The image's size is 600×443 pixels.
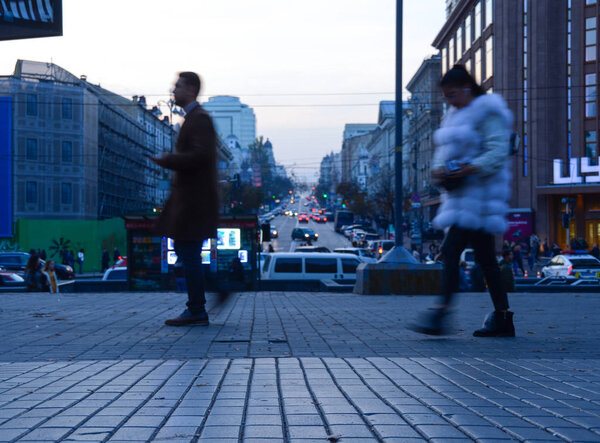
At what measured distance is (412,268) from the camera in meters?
14.8

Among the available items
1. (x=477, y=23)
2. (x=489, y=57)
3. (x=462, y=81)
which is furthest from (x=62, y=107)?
(x=462, y=81)

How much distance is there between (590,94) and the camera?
154ft

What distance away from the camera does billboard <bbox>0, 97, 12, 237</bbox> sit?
4581 cm

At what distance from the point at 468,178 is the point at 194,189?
6.62ft

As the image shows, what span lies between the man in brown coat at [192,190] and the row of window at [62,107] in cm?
5039

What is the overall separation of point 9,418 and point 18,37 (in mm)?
9721

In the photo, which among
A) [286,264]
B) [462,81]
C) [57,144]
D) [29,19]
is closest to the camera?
[462,81]

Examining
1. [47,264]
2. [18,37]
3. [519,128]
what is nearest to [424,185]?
[519,128]

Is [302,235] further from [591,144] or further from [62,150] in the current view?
[591,144]

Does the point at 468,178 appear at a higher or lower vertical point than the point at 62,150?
lower

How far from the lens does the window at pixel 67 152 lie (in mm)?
55531

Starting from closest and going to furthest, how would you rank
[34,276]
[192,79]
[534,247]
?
[192,79] < [34,276] < [534,247]

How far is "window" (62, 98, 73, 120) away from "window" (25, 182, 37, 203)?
5.24m

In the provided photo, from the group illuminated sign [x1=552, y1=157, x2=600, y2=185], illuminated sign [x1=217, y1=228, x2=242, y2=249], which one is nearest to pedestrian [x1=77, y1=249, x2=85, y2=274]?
illuminated sign [x1=217, y1=228, x2=242, y2=249]
